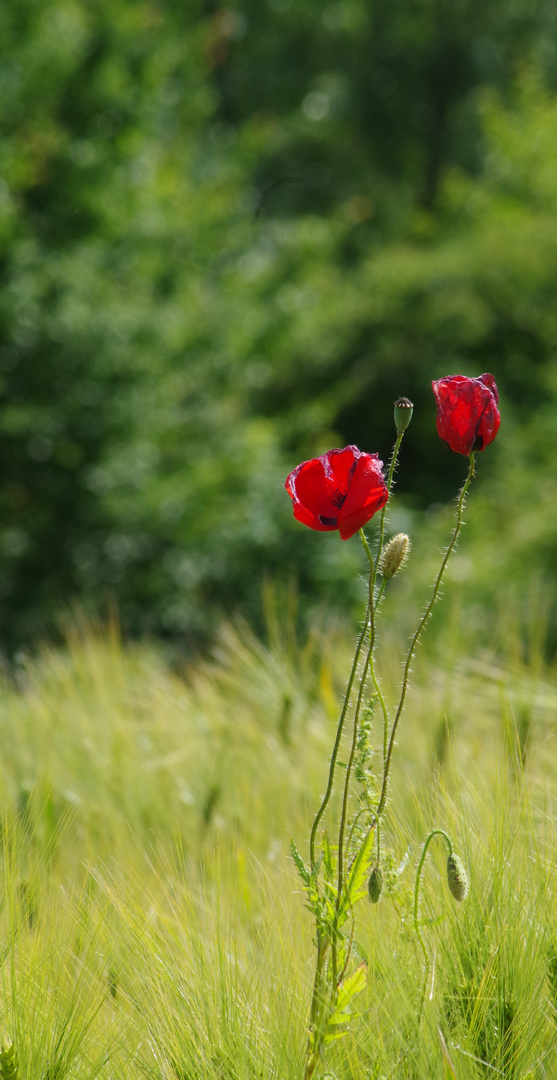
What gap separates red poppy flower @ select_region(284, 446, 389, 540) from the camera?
3.45ft

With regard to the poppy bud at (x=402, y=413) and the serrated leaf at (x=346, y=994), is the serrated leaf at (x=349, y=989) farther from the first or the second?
the poppy bud at (x=402, y=413)

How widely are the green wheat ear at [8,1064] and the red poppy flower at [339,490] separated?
1.89ft

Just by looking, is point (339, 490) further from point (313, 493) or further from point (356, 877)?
point (356, 877)

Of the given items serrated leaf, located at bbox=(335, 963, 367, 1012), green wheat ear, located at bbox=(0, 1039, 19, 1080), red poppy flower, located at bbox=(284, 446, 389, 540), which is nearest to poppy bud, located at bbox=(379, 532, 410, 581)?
red poppy flower, located at bbox=(284, 446, 389, 540)

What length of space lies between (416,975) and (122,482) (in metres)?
4.85

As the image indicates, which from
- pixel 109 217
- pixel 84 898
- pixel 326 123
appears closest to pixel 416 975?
pixel 84 898

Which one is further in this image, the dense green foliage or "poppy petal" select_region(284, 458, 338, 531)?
the dense green foliage

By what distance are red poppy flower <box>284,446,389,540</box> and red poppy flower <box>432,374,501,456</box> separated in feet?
0.30

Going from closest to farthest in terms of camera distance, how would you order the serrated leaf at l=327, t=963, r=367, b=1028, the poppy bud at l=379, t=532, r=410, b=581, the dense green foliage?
the serrated leaf at l=327, t=963, r=367, b=1028 < the poppy bud at l=379, t=532, r=410, b=581 < the dense green foliage

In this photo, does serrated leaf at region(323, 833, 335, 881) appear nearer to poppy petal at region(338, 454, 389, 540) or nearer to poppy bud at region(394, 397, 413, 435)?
poppy petal at region(338, 454, 389, 540)

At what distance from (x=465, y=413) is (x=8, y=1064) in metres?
0.77

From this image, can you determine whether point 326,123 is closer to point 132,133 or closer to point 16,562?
point 132,133

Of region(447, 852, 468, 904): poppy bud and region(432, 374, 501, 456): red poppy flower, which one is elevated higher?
region(432, 374, 501, 456): red poppy flower

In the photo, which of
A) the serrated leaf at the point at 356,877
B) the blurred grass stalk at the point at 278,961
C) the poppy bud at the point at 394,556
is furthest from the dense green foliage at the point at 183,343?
the serrated leaf at the point at 356,877
